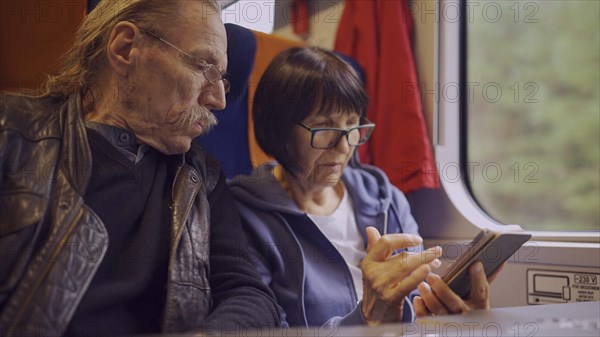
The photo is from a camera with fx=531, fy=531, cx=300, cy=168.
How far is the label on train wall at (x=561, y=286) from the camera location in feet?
4.30

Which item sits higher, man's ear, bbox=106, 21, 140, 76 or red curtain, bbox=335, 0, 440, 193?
man's ear, bbox=106, 21, 140, 76

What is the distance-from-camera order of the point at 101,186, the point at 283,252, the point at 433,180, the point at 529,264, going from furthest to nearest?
the point at 433,180
the point at 529,264
the point at 283,252
the point at 101,186

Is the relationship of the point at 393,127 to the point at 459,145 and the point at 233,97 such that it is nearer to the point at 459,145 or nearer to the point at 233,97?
the point at 459,145

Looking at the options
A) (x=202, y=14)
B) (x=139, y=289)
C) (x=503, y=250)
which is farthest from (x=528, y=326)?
(x=202, y=14)

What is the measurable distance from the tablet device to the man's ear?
27.7 inches

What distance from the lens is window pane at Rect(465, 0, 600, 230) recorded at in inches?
64.0

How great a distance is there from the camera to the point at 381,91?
1.81 meters

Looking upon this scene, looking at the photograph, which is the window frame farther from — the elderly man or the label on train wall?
the elderly man

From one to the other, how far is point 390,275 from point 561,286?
61 cm

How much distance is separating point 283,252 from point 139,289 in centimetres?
40

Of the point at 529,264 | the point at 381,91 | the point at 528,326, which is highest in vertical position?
the point at 381,91

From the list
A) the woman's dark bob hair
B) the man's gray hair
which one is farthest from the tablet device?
the man's gray hair

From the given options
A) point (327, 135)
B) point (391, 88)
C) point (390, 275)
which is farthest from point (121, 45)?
point (391, 88)

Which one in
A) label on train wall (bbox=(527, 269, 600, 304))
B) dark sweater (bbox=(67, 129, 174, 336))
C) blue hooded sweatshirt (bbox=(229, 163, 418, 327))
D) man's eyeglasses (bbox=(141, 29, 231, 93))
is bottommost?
label on train wall (bbox=(527, 269, 600, 304))
